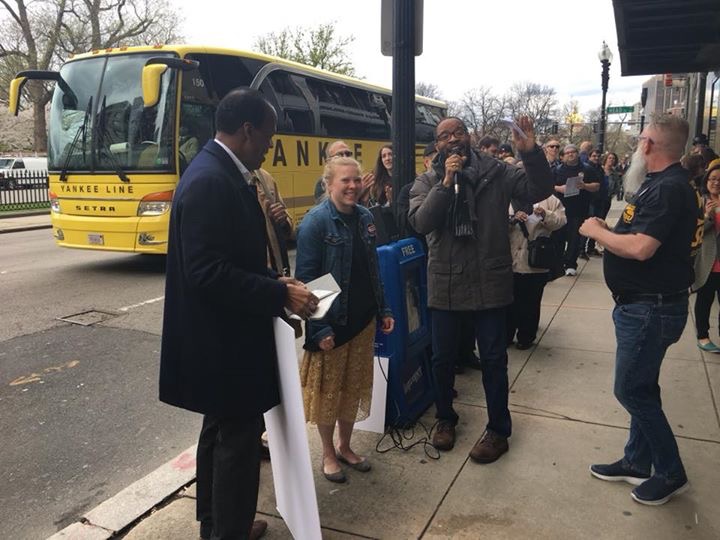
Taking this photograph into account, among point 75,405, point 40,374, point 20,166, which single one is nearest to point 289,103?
point 40,374

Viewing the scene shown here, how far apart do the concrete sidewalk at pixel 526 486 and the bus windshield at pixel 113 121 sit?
21.2ft

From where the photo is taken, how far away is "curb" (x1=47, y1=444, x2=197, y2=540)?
286 cm

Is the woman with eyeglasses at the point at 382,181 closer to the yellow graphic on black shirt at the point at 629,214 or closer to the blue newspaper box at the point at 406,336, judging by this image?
the blue newspaper box at the point at 406,336

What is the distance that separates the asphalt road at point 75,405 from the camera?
3.35 meters

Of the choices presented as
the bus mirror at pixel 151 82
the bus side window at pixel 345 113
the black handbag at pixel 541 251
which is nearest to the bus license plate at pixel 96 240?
the bus mirror at pixel 151 82

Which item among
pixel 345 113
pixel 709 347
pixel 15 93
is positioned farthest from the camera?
pixel 345 113

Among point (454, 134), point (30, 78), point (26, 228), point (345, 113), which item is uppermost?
point (30, 78)

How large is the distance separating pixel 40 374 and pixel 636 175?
479 cm

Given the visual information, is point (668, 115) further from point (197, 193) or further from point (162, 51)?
point (162, 51)

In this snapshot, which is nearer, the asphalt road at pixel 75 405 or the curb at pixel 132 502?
the curb at pixel 132 502

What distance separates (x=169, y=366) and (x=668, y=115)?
2513 mm

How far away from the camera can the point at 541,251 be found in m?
5.00

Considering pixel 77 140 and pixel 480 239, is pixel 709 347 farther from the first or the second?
pixel 77 140

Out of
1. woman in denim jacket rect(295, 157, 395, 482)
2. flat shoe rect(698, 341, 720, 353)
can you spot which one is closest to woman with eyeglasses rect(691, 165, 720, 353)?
flat shoe rect(698, 341, 720, 353)
